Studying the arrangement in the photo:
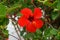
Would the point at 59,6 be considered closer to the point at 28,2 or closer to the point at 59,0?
the point at 59,0

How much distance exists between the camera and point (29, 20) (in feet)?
2.73

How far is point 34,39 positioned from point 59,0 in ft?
1.00

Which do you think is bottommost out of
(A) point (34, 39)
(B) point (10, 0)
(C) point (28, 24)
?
(A) point (34, 39)

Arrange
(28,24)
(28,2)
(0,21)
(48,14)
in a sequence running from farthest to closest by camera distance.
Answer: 1. (48,14)
2. (28,2)
3. (0,21)
4. (28,24)

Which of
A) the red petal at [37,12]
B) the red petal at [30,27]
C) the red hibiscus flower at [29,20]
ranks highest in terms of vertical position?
the red petal at [37,12]

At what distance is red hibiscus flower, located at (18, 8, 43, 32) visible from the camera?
0.79 m

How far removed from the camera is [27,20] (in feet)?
2.67

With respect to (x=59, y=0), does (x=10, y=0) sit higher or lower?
lower

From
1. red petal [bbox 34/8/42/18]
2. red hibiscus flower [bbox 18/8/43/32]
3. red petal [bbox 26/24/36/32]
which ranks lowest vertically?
red petal [bbox 26/24/36/32]

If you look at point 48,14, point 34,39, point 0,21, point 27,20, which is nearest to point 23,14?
point 27,20

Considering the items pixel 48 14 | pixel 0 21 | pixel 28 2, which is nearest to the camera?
pixel 0 21

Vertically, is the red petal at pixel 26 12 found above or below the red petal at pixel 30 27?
above

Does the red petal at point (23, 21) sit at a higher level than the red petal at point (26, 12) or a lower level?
lower

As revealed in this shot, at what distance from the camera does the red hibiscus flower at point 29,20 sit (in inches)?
→ 31.2
